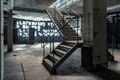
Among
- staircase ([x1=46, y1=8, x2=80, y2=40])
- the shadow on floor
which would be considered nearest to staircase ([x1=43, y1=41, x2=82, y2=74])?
staircase ([x1=46, y1=8, x2=80, y2=40])

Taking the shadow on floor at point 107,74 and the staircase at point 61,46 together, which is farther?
the staircase at point 61,46

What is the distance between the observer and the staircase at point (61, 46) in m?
4.80

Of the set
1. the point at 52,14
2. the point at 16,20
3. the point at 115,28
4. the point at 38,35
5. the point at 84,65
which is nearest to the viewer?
the point at 84,65

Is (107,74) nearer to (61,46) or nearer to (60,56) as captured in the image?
(60,56)

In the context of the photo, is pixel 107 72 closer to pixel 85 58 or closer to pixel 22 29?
pixel 85 58

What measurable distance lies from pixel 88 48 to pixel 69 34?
88.0 inches

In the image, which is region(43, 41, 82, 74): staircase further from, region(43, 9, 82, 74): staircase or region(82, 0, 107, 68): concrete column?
region(82, 0, 107, 68): concrete column

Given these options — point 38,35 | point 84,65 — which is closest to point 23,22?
point 38,35

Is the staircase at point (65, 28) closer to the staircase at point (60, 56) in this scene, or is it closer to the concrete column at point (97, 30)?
the staircase at point (60, 56)

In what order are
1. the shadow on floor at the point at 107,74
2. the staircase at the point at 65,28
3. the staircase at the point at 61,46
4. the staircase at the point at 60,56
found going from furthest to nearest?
the staircase at the point at 65,28
the staircase at the point at 61,46
the staircase at the point at 60,56
the shadow on floor at the point at 107,74

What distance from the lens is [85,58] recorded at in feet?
16.5

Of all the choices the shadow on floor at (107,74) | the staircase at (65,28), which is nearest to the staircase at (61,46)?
the staircase at (65,28)

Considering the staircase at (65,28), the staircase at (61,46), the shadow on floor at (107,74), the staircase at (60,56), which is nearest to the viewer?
the shadow on floor at (107,74)

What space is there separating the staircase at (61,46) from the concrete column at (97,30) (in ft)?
2.08
